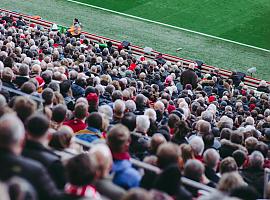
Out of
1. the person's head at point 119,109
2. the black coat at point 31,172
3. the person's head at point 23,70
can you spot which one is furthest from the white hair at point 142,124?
the black coat at point 31,172

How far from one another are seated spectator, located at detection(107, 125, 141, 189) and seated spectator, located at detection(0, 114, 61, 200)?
3.22ft

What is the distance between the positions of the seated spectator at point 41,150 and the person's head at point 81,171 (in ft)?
1.66

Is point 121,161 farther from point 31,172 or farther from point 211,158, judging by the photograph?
point 211,158

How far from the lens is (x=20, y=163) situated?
5.48m

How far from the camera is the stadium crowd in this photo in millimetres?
5527

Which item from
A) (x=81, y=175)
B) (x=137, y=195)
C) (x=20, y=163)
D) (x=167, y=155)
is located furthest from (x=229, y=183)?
→ (x=20, y=163)

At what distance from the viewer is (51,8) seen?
28422 mm

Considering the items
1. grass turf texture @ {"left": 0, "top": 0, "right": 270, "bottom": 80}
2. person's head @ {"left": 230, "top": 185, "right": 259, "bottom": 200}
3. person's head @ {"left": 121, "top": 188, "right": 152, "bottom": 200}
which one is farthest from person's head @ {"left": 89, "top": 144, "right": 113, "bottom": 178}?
grass turf texture @ {"left": 0, "top": 0, "right": 270, "bottom": 80}

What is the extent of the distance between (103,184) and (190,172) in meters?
1.40

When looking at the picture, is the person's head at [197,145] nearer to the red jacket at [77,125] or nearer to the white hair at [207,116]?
the red jacket at [77,125]

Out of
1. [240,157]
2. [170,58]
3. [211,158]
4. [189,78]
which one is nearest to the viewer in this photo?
[211,158]

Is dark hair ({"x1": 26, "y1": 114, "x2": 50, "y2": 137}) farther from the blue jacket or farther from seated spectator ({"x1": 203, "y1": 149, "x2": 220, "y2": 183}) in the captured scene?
seated spectator ({"x1": 203, "y1": 149, "x2": 220, "y2": 183})

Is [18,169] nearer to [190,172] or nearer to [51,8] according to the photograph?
[190,172]

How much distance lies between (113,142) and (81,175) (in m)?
1.07
